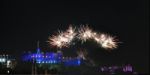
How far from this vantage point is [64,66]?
6444 cm

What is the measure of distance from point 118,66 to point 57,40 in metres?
20.3

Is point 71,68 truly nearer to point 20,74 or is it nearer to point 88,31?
point 88,31

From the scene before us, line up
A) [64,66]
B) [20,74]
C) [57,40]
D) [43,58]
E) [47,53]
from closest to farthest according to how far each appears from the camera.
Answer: [20,74]
[57,40]
[64,66]
[43,58]
[47,53]

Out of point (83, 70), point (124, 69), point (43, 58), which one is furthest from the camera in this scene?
point (43, 58)

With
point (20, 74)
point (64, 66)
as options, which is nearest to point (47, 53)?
point (64, 66)

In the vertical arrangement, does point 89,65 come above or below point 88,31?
below

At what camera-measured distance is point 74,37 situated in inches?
2253

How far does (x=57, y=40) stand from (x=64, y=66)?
1138cm

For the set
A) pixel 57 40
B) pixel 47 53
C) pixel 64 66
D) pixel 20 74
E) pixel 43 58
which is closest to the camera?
pixel 20 74

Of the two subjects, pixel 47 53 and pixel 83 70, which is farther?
pixel 47 53

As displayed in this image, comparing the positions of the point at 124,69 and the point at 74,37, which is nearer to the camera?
the point at 74,37

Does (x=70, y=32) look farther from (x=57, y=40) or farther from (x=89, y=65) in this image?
(x=89, y=65)

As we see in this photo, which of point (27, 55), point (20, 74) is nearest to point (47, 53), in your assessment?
point (27, 55)

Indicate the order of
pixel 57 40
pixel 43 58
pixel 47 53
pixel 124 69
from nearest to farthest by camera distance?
pixel 57 40 → pixel 124 69 → pixel 43 58 → pixel 47 53
